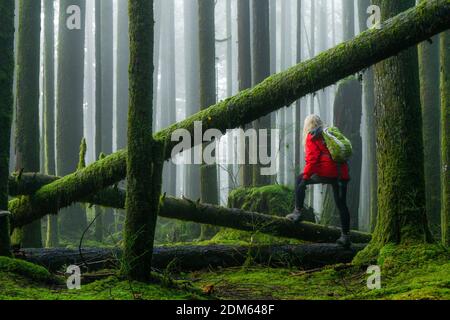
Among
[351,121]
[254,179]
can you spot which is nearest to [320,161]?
[254,179]

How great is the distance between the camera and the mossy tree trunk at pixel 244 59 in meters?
12.2

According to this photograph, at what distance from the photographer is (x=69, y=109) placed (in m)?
15.3

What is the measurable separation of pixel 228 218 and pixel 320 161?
5.59 ft

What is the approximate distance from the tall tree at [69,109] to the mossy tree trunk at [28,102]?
21.0 ft

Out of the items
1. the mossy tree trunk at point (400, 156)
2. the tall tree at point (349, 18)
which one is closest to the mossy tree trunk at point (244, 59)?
the mossy tree trunk at point (400, 156)

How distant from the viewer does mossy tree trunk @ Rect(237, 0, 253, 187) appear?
12180 mm

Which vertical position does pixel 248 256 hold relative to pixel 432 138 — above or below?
below

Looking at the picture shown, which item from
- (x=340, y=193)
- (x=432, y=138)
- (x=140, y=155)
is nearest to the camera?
(x=140, y=155)

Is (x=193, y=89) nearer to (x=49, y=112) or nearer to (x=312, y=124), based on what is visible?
(x=49, y=112)

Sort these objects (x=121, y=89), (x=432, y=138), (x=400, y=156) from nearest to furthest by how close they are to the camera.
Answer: (x=400, y=156)
(x=432, y=138)
(x=121, y=89)

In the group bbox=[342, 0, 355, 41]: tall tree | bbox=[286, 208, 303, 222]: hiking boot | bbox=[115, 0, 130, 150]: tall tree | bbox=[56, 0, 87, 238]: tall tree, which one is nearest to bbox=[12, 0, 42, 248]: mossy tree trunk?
bbox=[286, 208, 303, 222]: hiking boot

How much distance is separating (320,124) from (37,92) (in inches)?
180

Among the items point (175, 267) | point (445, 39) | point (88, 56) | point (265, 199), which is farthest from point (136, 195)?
point (88, 56)

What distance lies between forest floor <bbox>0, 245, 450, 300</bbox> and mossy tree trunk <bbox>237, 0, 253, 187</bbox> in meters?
4.71
